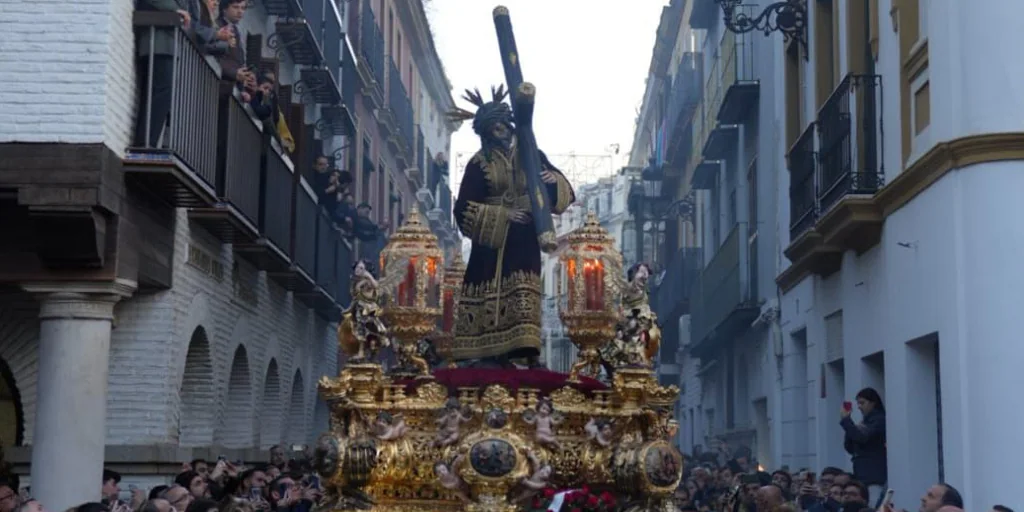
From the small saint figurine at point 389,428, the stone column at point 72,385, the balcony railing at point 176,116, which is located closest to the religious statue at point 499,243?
the small saint figurine at point 389,428

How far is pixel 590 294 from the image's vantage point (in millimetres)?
9945

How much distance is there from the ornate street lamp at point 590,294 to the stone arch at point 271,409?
11.3 m

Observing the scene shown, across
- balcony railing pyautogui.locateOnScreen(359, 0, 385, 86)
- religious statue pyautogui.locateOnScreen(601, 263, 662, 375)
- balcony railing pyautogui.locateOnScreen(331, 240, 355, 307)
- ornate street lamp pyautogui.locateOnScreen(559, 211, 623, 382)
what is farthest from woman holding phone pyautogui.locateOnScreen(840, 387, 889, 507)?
balcony railing pyautogui.locateOnScreen(359, 0, 385, 86)

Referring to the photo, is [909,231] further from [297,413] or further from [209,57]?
[297,413]

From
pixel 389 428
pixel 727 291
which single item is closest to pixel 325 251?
pixel 727 291

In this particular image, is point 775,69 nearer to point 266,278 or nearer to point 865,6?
point 865,6

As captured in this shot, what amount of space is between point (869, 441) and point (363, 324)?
A: 203 inches

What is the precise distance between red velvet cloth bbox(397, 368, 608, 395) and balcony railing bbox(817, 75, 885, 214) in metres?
5.57

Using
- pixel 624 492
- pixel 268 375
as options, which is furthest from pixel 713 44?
pixel 624 492

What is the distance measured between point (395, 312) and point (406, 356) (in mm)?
294

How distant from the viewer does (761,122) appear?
2244 centimetres

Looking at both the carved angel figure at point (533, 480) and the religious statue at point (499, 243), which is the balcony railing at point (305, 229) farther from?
the carved angel figure at point (533, 480)

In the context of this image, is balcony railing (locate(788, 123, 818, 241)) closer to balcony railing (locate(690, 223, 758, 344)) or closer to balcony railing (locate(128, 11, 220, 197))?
balcony railing (locate(690, 223, 758, 344))

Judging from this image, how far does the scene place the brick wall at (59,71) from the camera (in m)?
12.3
